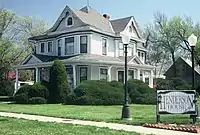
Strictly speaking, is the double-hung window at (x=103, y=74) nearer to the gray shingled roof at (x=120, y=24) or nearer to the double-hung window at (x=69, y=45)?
the double-hung window at (x=69, y=45)

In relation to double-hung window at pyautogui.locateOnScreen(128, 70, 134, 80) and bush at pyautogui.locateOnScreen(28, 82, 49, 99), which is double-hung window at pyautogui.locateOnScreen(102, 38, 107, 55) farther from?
bush at pyautogui.locateOnScreen(28, 82, 49, 99)

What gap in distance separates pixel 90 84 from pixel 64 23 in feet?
36.9

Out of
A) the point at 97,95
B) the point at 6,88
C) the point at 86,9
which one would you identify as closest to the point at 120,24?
the point at 86,9

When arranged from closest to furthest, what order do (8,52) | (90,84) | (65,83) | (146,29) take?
(90,84) → (65,83) → (8,52) → (146,29)

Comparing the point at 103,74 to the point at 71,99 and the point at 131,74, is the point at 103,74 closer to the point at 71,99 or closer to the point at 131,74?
the point at 131,74

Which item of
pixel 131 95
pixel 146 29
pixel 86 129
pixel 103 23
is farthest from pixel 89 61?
pixel 146 29

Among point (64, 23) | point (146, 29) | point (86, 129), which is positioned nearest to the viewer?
point (86, 129)

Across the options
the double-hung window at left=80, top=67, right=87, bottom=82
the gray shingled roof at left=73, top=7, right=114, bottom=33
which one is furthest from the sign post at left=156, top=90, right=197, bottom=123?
the gray shingled roof at left=73, top=7, right=114, bottom=33

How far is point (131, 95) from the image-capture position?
27.6 meters

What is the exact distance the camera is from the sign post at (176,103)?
12.9m

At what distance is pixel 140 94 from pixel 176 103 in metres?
14.8

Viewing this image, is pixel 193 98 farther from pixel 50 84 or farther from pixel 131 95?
pixel 50 84

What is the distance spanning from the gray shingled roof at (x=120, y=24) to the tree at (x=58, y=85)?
10.8m

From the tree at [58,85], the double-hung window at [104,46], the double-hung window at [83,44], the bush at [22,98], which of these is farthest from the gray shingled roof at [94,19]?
the bush at [22,98]
